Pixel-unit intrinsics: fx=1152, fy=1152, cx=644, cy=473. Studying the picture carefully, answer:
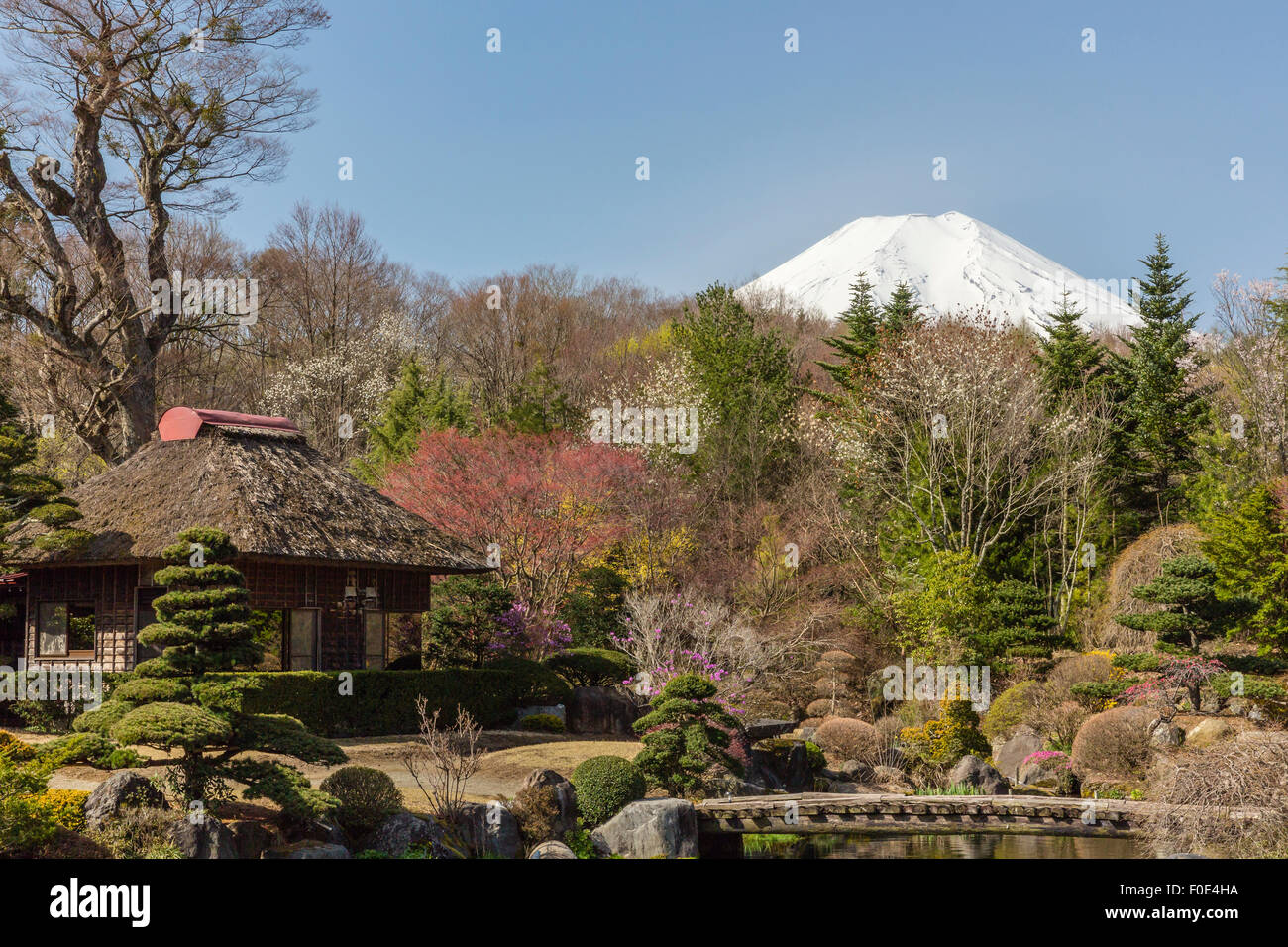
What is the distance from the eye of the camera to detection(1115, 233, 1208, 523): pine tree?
31.6m

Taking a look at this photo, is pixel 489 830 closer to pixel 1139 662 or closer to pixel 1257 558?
pixel 1139 662

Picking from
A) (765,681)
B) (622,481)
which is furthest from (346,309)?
(765,681)

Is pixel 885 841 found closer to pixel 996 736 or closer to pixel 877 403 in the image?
pixel 996 736

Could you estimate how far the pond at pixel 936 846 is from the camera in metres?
15.7

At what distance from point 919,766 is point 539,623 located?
8573 mm

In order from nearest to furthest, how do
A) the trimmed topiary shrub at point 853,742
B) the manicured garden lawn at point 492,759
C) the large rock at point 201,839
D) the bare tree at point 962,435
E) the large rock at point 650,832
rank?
the large rock at point 201,839 < the large rock at point 650,832 < the manicured garden lawn at point 492,759 < the trimmed topiary shrub at point 853,742 < the bare tree at point 962,435

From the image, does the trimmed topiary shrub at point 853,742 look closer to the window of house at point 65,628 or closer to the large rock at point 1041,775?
the large rock at point 1041,775

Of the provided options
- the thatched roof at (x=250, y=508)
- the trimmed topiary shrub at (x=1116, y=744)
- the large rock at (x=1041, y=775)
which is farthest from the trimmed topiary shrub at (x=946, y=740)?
the thatched roof at (x=250, y=508)

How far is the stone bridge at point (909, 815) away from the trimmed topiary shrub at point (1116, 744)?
7.89ft

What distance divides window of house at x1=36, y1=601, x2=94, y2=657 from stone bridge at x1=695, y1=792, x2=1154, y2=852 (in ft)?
42.2

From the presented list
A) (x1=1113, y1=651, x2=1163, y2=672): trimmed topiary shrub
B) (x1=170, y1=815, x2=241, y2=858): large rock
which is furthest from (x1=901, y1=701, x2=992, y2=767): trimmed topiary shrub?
(x1=170, y1=815, x2=241, y2=858): large rock

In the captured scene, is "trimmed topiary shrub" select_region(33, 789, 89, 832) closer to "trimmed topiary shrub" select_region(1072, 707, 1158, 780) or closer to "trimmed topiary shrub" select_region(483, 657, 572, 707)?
"trimmed topiary shrub" select_region(483, 657, 572, 707)

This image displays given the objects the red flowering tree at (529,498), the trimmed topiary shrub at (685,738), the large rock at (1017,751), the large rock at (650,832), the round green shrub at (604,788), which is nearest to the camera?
the large rock at (650,832)

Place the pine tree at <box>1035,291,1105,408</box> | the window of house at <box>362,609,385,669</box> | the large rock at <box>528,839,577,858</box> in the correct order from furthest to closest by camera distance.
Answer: the pine tree at <box>1035,291,1105,408</box>, the window of house at <box>362,609,385,669</box>, the large rock at <box>528,839,577,858</box>
